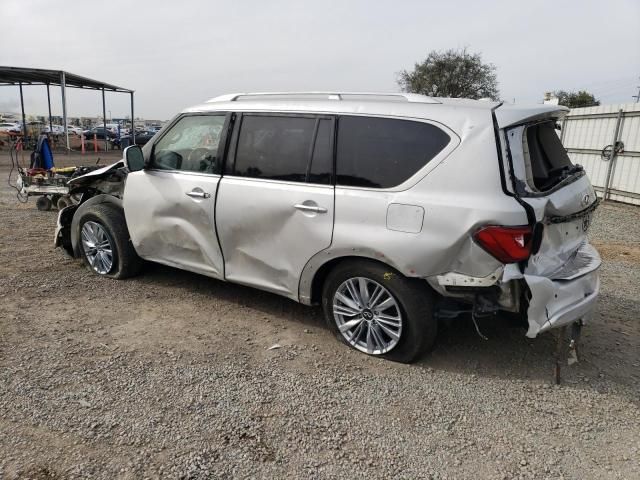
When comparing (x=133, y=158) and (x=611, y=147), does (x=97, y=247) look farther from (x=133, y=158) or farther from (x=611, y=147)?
(x=611, y=147)

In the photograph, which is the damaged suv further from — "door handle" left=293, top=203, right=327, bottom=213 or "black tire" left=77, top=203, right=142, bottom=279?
"black tire" left=77, top=203, right=142, bottom=279

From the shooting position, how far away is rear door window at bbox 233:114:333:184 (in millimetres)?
3607

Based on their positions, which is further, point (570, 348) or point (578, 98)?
point (578, 98)

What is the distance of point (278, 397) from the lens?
3115 millimetres

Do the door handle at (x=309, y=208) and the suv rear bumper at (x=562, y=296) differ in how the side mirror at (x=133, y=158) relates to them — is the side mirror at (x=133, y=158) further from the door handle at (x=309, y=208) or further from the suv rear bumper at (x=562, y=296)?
the suv rear bumper at (x=562, y=296)

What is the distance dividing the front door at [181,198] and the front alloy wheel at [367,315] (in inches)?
47.2

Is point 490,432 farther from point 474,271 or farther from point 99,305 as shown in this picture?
point 99,305

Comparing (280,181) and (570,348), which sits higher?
(280,181)

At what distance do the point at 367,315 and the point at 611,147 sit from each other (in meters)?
10.2

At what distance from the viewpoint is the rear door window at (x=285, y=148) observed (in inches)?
142

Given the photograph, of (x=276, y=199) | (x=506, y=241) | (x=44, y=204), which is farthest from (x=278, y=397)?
(x=44, y=204)

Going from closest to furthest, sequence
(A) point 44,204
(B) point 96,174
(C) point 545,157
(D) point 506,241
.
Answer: (D) point 506,241 → (C) point 545,157 → (B) point 96,174 → (A) point 44,204

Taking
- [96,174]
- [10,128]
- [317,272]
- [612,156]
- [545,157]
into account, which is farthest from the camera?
[10,128]

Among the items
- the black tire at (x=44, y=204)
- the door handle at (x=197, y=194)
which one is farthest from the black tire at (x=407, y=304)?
the black tire at (x=44, y=204)
